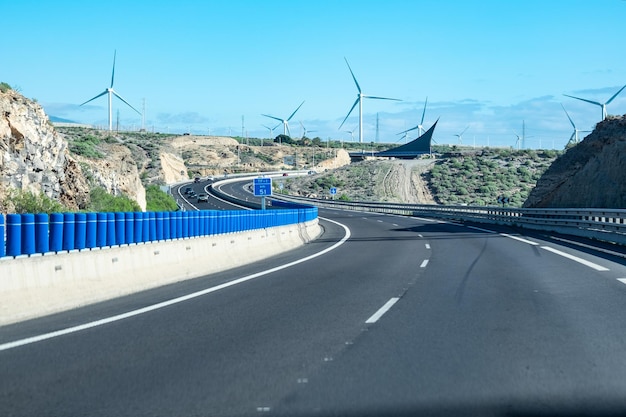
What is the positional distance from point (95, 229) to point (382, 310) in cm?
597

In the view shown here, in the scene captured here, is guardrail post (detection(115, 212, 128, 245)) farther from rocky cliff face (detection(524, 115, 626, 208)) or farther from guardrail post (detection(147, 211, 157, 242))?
rocky cliff face (detection(524, 115, 626, 208))

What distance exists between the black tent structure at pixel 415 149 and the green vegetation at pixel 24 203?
150 m

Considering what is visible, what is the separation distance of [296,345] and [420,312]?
3.24m

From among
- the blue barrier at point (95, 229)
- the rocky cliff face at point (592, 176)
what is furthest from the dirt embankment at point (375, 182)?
the blue barrier at point (95, 229)

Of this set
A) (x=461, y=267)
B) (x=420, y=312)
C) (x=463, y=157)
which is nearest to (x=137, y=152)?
(x=463, y=157)

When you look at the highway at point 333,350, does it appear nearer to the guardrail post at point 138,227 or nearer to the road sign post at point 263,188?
the guardrail post at point 138,227

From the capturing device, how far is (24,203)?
2702cm

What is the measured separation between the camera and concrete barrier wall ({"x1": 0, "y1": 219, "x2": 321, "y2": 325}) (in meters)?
11.5

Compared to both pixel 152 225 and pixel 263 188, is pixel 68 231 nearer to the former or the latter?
pixel 152 225

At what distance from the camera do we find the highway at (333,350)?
6.92m

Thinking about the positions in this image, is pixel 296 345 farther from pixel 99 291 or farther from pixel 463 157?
pixel 463 157

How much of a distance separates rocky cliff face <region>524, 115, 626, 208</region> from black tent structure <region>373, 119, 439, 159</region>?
120 metres

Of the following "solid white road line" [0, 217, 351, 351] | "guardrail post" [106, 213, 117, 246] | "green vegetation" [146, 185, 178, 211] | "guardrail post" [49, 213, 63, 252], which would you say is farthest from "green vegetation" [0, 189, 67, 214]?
"green vegetation" [146, 185, 178, 211]

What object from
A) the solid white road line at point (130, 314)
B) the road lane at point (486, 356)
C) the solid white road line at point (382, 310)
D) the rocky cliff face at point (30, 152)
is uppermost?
the rocky cliff face at point (30, 152)
